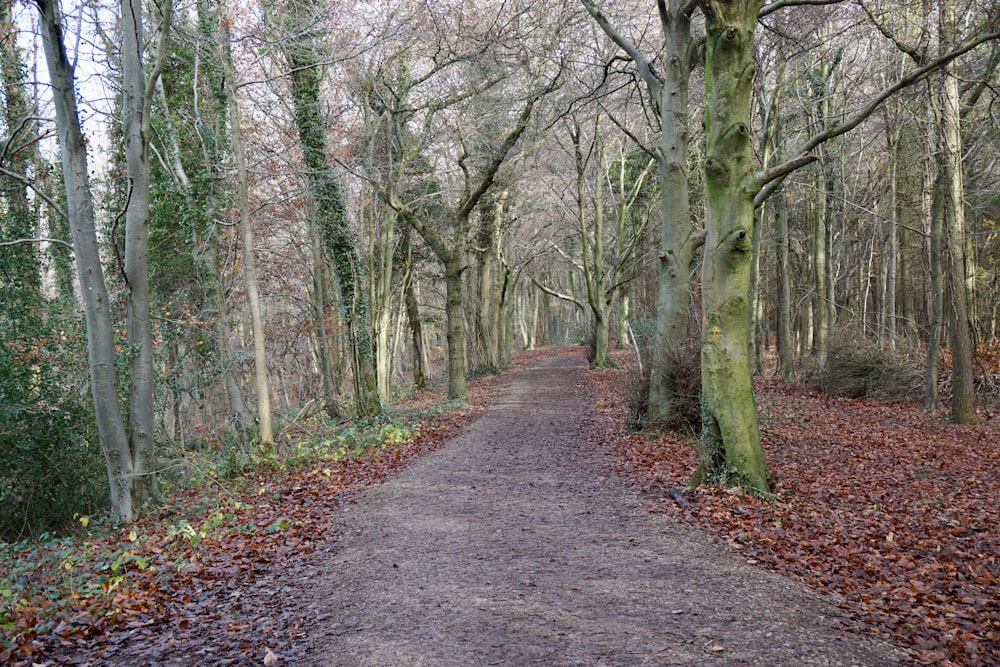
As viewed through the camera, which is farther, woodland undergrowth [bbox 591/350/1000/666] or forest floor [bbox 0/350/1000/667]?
woodland undergrowth [bbox 591/350/1000/666]

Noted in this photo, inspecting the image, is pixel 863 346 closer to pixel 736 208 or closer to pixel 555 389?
pixel 555 389

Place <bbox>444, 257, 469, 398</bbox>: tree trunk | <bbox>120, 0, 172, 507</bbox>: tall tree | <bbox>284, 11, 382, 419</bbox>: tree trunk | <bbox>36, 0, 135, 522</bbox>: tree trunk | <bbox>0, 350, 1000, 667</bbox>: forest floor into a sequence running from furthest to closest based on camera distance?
<bbox>444, 257, 469, 398</bbox>: tree trunk
<bbox>284, 11, 382, 419</bbox>: tree trunk
<bbox>120, 0, 172, 507</bbox>: tall tree
<bbox>36, 0, 135, 522</bbox>: tree trunk
<bbox>0, 350, 1000, 667</bbox>: forest floor

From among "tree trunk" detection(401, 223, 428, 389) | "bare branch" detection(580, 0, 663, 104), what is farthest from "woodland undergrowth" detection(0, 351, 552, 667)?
"tree trunk" detection(401, 223, 428, 389)

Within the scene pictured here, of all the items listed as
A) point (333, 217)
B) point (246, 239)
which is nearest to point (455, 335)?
point (333, 217)

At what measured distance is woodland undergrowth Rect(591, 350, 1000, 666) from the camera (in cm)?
434

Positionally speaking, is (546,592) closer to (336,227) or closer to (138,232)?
(138,232)

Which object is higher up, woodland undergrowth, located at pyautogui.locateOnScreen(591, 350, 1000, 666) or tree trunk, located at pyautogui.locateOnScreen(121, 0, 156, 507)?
tree trunk, located at pyautogui.locateOnScreen(121, 0, 156, 507)

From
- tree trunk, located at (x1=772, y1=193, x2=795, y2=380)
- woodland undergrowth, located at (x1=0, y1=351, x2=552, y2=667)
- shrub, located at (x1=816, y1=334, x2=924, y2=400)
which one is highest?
tree trunk, located at (x1=772, y1=193, x2=795, y2=380)

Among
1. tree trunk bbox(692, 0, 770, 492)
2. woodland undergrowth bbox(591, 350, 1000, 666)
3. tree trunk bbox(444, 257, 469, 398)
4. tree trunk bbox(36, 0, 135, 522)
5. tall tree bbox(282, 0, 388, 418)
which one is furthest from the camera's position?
tree trunk bbox(444, 257, 469, 398)

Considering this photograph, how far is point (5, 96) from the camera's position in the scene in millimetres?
10680

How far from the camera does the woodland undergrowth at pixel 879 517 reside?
434cm

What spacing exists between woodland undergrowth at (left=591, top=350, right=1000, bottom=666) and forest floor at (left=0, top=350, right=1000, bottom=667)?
0.03m

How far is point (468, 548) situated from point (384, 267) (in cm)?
1353

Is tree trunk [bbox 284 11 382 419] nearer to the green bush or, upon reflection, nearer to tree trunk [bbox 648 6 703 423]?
the green bush
